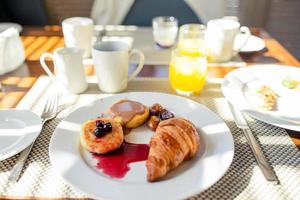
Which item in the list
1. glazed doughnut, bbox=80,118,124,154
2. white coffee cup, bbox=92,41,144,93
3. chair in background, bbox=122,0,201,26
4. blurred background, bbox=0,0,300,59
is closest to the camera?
glazed doughnut, bbox=80,118,124,154

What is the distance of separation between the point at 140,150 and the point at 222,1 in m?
1.58

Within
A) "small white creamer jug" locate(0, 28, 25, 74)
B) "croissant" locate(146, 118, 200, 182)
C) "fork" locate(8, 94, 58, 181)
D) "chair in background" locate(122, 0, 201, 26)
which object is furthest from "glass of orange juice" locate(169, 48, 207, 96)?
"chair in background" locate(122, 0, 201, 26)

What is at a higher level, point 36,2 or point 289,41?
point 36,2

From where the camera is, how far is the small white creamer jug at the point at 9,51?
3.29ft

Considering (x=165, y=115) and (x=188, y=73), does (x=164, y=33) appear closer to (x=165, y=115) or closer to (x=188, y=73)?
(x=188, y=73)

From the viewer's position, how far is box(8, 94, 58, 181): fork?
618 millimetres

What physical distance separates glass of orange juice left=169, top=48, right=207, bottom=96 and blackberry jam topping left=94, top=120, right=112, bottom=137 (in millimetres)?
300

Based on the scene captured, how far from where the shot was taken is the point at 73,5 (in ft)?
8.02

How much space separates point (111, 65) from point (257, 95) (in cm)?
41

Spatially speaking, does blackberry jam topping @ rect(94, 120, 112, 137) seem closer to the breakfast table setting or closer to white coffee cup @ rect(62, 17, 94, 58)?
the breakfast table setting

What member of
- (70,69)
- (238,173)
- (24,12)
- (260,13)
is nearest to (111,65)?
(70,69)

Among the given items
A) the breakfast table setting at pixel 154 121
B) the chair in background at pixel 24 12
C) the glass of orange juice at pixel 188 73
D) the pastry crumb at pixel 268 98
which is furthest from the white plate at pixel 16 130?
the chair in background at pixel 24 12

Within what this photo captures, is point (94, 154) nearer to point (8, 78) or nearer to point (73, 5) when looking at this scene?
point (8, 78)

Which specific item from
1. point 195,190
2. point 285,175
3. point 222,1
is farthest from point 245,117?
point 222,1
